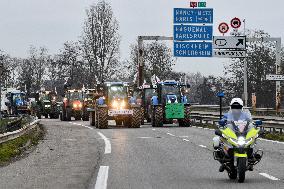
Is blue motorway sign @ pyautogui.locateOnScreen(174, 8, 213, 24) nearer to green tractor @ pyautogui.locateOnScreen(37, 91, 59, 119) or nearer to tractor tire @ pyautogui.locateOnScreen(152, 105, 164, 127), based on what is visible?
tractor tire @ pyautogui.locateOnScreen(152, 105, 164, 127)

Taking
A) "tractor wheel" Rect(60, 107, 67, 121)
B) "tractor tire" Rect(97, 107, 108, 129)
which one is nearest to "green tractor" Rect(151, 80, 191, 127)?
"tractor tire" Rect(97, 107, 108, 129)

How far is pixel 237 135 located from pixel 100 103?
26.1 meters

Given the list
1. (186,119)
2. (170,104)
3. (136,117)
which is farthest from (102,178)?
(186,119)

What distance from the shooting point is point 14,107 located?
7162cm

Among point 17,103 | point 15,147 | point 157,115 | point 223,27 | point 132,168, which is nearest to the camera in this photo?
point 132,168

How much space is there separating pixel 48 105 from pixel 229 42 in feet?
94.3

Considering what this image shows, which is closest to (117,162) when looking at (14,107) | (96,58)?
(14,107)

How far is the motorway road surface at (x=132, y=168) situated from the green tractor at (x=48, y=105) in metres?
38.4

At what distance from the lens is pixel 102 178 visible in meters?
12.9

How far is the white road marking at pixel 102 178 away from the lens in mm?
11570

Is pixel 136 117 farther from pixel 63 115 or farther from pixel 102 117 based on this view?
pixel 63 115

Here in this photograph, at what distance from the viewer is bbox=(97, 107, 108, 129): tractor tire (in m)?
37.3

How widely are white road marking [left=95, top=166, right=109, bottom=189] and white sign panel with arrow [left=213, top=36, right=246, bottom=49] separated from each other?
23.9 meters

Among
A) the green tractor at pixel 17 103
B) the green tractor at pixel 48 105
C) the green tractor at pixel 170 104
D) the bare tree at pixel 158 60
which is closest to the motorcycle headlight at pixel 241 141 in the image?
the green tractor at pixel 170 104
